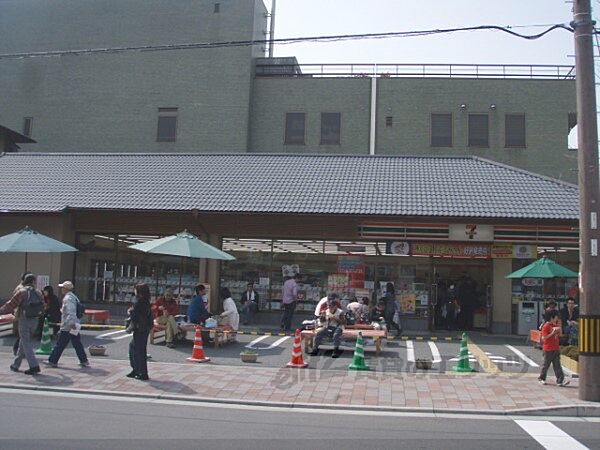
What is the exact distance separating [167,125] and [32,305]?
84.0 ft

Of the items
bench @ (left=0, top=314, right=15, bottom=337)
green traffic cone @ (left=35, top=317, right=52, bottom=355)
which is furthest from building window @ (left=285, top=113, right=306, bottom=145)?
green traffic cone @ (left=35, top=317, right=52, bottom=355)

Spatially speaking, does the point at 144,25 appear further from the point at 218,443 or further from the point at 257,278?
the point at 218,443

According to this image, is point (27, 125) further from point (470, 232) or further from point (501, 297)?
point (501, 297)

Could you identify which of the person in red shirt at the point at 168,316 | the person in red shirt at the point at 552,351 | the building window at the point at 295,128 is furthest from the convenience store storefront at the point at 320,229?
the building window at the point at 295,128

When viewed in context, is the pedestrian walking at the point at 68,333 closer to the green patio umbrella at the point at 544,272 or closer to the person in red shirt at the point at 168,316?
the person in red shirt at the point at 168,316

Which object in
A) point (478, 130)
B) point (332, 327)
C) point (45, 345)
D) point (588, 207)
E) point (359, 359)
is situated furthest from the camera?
point (478, 130)

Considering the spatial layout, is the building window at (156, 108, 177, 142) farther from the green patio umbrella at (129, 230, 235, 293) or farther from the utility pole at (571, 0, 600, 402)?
the utility pole at (571, 0, 600, 402)

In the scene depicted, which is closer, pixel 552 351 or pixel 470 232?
pixel 552 351

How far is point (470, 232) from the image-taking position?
788 inches

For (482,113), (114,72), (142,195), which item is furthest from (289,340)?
(114,72)

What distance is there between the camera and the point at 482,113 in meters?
33.7

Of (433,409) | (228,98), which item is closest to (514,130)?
(228,98)

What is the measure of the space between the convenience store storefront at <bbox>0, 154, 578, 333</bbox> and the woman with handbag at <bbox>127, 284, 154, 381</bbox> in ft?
28.9

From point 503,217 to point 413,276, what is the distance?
11.3ft
